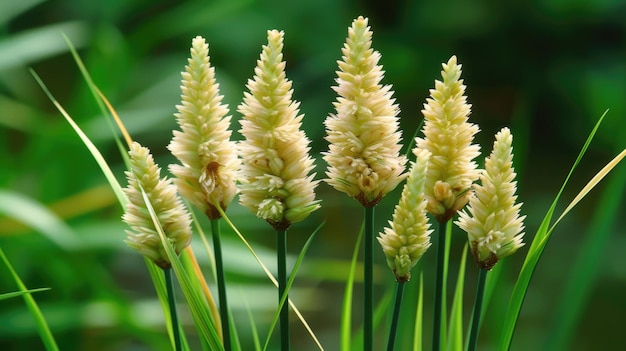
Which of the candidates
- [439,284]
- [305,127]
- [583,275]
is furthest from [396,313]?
[305,127]

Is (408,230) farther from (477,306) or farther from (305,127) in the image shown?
(305,127)

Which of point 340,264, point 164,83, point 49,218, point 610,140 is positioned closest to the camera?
point 49,218

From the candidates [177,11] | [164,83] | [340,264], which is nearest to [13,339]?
[340,264]

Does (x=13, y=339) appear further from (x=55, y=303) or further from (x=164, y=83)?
(x=164, y=83)

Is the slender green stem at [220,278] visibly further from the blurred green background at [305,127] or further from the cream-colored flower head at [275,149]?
the blurred green background at [305,127]

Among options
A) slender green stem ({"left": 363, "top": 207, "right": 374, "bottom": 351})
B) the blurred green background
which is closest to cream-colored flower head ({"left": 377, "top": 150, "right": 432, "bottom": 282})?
slender green stem ({"left": 363, "top": 207, "right": 374, "bottom": 351})

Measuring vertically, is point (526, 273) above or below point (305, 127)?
below

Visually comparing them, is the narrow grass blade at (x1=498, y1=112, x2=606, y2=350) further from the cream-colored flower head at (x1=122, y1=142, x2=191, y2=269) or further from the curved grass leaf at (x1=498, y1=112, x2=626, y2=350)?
the cream-colored flower head at (x1=122, y1=142, x2=191, y2=269)
